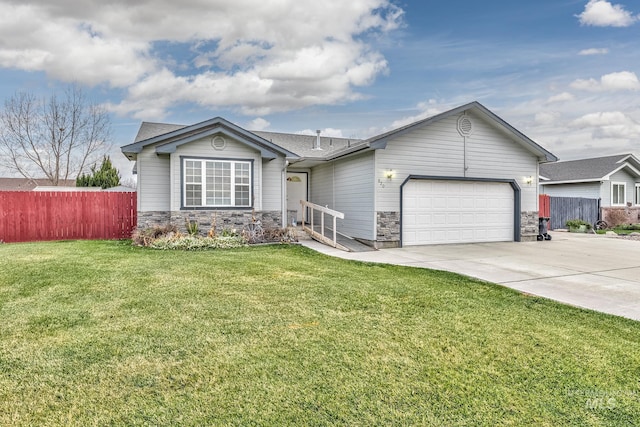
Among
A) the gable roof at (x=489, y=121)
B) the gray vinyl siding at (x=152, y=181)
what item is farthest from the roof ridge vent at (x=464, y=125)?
the gray vinyl siding at (x=152, y=181)

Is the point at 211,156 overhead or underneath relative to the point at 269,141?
underneath

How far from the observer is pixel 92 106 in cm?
2406

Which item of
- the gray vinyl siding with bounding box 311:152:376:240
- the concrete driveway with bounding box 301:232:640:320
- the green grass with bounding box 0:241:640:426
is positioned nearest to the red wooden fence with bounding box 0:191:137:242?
the concrete driveway with bounding box 301:232:640:320

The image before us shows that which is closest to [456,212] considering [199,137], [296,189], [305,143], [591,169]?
[296,189]

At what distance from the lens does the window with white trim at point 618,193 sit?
2300 centimetres

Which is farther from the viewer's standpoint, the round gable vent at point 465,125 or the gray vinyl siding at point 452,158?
the round gable vent at point 465,125

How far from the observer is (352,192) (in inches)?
516

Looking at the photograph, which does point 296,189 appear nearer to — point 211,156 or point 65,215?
point 211,156

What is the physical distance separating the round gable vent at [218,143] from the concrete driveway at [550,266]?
4.08m

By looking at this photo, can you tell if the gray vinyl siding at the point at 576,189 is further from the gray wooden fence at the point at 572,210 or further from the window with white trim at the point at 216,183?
the window with white trim at the point at 216,183

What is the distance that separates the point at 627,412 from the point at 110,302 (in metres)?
5.20

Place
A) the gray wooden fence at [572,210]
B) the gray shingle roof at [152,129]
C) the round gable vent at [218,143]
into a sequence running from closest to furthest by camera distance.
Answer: the round gable vent at [218,143] < the gray shingle roof at [152,129] < the gray wooden fence at [572,210]

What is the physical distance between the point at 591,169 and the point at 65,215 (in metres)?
28.4

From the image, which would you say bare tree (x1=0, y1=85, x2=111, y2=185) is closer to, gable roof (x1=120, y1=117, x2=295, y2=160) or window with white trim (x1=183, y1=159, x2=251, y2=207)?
gable roof (x1=120, y1=117, x2=295, y2=160)
